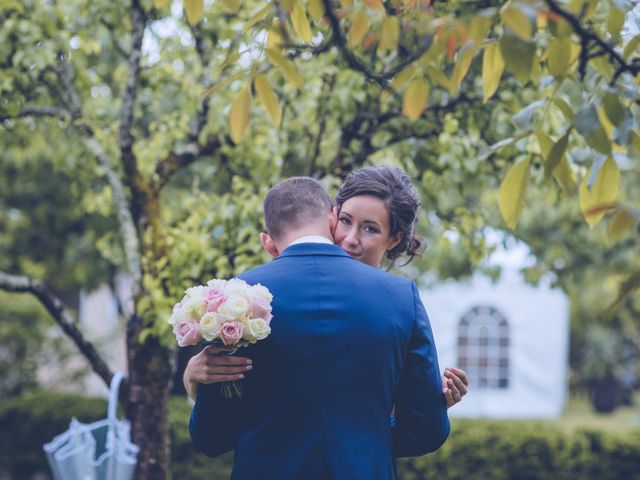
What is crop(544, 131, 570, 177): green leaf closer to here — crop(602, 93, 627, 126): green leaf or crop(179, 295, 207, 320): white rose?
crop(602, 93, 627, 126): green leaf

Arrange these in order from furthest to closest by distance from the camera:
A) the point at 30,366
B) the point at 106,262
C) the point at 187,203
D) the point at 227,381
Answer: the point at 30,366 → the point at 106,262 → the point at 187,203 → the point at 227,381

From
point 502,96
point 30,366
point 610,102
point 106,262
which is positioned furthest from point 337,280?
point 30,366

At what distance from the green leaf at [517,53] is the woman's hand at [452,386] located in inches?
44.6

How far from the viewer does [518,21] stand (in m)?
1.38

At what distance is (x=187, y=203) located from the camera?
4395 millimetres

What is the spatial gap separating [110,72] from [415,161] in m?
4.18

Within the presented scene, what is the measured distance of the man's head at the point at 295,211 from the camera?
235cm

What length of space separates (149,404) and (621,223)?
3248 mm

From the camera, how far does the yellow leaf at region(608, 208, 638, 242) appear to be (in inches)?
55.6

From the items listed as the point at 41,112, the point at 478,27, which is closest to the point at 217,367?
the point at 478,27

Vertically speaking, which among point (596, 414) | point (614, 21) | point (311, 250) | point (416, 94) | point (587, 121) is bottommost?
point (596, 414)

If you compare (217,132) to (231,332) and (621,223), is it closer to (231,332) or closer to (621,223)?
(231,332)

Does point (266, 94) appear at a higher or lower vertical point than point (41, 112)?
lower

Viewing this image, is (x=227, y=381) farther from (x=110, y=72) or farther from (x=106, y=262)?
(x=106, y=262)
